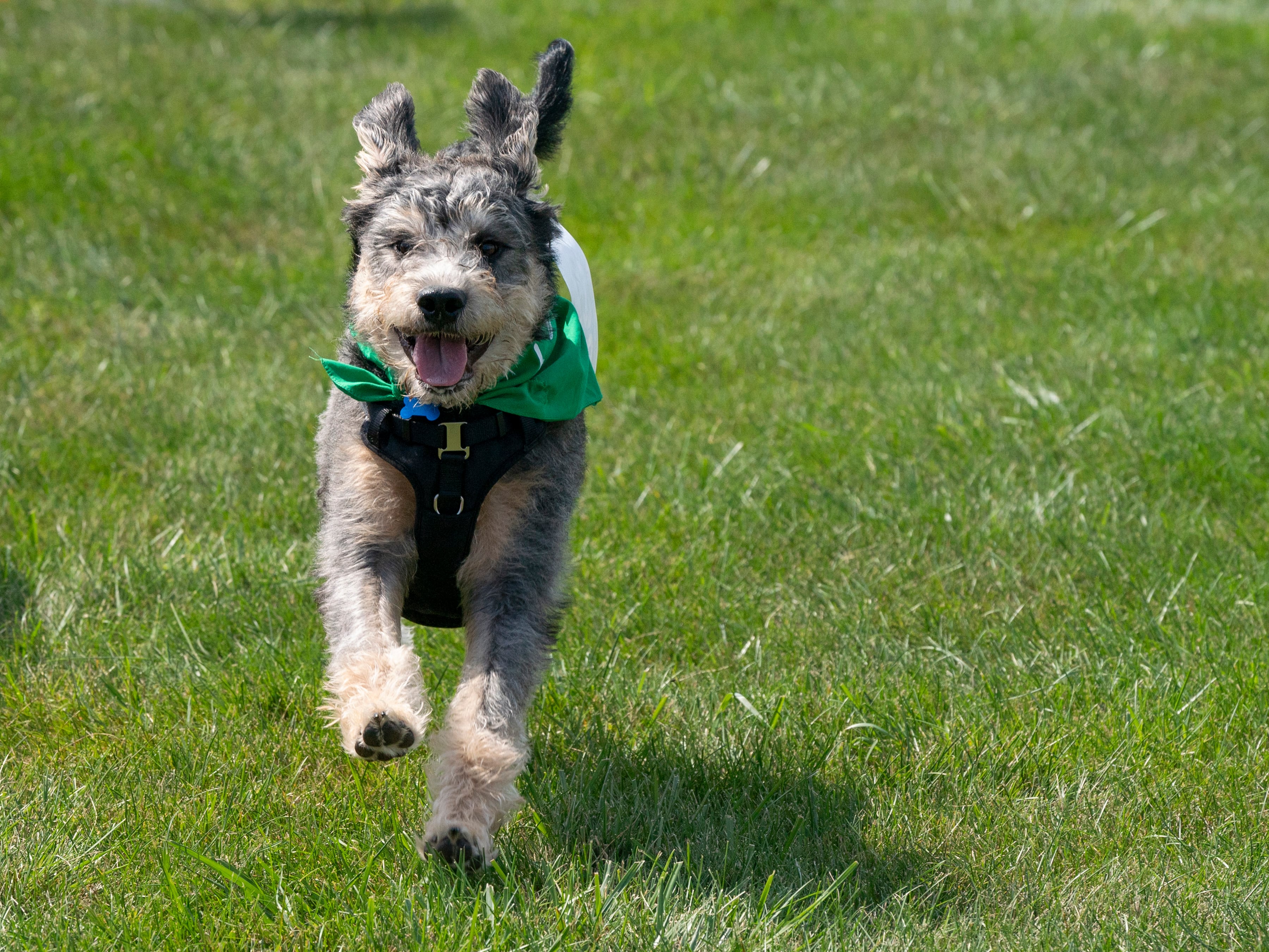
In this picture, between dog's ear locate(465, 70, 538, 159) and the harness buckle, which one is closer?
the harness buckle

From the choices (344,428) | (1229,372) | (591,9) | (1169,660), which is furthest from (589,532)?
(591,9)

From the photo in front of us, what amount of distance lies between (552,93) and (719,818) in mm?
2184

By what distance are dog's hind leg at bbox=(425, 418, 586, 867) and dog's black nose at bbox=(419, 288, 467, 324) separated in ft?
1.52

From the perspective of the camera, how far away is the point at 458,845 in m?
3.23

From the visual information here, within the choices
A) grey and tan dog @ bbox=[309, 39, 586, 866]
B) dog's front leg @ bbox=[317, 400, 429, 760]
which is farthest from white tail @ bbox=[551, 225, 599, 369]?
dog's front leg @ bbox=[317, 400, 429, 760]

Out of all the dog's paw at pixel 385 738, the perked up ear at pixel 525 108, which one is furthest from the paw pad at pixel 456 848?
the perked up ear at pixel 525 108

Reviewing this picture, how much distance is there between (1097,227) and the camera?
945 centimetres

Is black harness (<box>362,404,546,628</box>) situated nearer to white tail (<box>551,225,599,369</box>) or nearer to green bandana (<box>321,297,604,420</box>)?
green bandana (<box>321,297,604,420</box>)

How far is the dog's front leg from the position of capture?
335 cm

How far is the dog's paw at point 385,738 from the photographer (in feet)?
10.2

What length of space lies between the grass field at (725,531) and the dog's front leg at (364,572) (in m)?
0.42

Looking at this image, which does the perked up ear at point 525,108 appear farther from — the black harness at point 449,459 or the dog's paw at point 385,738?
→ the dog's paw at point 385,738

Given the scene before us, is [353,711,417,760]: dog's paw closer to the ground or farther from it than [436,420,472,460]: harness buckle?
closer to the ground

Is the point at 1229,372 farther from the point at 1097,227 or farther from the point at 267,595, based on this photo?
the point at 267,595
